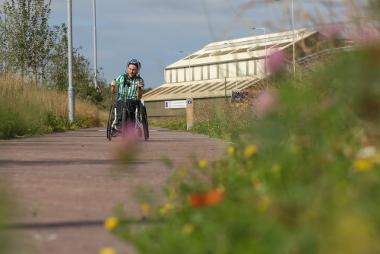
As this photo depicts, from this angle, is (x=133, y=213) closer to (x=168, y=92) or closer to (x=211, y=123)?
(x=211, y=123)

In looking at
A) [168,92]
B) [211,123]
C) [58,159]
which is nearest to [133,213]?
[58,159]

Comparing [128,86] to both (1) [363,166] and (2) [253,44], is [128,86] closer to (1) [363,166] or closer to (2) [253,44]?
(2) [253,44]

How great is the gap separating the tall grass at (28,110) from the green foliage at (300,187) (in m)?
9.86

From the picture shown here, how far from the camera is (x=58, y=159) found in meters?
9.28

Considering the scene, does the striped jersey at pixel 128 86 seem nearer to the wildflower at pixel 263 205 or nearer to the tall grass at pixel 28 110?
the tall grass at pixel 28 110

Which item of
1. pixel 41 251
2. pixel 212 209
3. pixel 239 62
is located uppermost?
pixel 239 62

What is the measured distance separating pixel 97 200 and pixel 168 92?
56.6 meters

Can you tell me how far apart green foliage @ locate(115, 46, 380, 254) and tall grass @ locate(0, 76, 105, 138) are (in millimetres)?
9863

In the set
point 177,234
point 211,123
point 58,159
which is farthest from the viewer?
point 211,123

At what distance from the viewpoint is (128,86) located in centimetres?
1441

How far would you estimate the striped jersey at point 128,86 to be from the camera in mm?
14375

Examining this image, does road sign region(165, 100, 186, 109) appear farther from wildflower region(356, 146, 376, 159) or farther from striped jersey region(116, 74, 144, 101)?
wildflower region(356, 146, 376, 159)

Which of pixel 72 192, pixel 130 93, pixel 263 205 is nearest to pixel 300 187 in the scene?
pixel 263 205

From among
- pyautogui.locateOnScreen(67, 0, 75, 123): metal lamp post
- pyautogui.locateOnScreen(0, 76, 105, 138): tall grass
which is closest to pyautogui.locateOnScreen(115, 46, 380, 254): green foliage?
pyautogui.locateOnScreen(0, 76, 105, 138): tall grass
